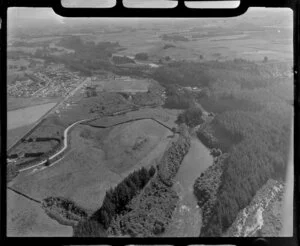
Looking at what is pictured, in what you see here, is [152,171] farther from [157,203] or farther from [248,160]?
[248,160]

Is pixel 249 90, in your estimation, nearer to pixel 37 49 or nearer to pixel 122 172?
pixel 122 172

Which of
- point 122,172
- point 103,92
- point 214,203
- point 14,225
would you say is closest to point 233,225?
point 214,203

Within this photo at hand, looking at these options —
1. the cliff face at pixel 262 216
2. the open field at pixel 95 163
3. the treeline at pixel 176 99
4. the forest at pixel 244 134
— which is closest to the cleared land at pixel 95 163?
the open field at pixel 95 163

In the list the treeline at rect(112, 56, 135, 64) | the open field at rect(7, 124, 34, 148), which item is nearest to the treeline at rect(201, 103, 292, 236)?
the treeline at rect(112, 56, 135, 64)

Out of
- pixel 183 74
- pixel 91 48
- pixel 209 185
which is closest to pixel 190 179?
pixel 209 185

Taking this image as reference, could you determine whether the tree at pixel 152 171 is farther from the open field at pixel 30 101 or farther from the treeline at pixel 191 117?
the open field at pixel 30 101

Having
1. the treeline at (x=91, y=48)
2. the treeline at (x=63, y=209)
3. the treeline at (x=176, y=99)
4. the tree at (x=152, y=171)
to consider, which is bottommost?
the treeline at (x=63, y=209)

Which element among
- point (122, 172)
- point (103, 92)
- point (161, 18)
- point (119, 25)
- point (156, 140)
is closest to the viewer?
point (161, 18)
